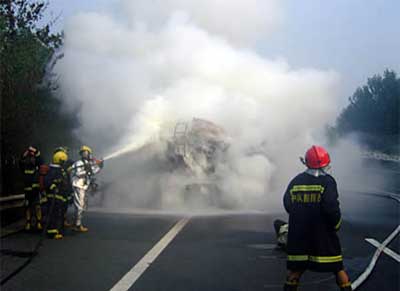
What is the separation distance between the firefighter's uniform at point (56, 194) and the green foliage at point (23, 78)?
3701 millimetres

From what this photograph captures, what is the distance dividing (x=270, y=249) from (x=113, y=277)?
304 centimetres

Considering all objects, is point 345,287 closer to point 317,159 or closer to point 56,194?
point 317,159

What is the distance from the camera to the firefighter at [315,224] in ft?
17.6

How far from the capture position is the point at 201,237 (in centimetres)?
1031

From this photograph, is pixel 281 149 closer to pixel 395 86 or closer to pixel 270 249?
pixel 270 249

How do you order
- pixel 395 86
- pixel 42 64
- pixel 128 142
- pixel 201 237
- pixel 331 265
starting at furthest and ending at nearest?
1. pixel 395 86
2. pixel 128 142
3. pixel 42 64
4. pixel 201 237
5. pixel 331 265

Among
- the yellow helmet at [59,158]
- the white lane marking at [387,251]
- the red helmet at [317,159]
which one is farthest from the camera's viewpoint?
the yellow helmet at [59,158]

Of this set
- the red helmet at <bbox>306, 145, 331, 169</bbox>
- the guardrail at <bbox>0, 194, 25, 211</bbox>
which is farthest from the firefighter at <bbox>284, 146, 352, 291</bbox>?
the guardrail at <bbox>0, 194, 25, 211</bbox>

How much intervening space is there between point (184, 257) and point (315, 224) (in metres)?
3.26

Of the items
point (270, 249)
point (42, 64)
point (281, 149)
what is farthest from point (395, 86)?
point (270, 249)

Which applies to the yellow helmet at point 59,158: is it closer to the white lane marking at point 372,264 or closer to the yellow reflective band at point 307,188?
the white lane marking at point 372,264

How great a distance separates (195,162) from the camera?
15633 millimetres

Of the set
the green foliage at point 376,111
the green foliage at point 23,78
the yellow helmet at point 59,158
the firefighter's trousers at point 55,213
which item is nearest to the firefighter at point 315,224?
the firefighter's trousers at point 55,213

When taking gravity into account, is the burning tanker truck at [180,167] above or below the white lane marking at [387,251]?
above
